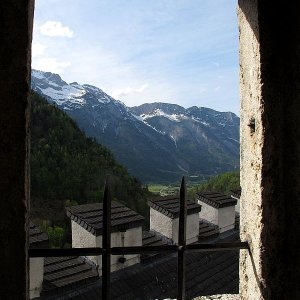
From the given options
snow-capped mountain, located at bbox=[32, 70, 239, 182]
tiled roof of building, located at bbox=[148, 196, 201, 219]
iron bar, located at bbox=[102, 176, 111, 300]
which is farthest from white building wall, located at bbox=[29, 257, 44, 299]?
snow-capped mountain, located at bbox=[32, 70, 239, 182]

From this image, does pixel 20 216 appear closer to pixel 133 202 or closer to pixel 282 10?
pixel 282 10

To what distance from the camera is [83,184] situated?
29.6 m

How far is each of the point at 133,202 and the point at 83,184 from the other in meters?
7.88

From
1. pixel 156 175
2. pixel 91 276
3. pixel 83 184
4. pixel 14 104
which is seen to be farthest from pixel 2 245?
pixel 156 175

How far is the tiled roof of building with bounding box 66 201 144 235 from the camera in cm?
615

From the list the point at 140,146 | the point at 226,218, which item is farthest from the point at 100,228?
the point at 140,146

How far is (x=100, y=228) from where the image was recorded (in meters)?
6.12

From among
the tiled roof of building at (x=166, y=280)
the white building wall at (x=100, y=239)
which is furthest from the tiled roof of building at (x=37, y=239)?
the white building wall at (x=100, y=239)

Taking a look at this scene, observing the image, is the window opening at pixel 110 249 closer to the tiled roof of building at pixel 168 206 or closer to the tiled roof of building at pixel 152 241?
the tiled roof of building at pixel 152 241

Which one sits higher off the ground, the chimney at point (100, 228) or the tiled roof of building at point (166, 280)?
the chimney at point (100, 228)

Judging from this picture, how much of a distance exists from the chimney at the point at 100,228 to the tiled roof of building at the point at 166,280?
1.12 ft

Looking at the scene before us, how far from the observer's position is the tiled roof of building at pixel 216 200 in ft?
28.7

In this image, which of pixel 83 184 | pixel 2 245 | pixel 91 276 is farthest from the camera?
pixel 83 184

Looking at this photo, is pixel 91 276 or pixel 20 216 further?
pixel 91 276
